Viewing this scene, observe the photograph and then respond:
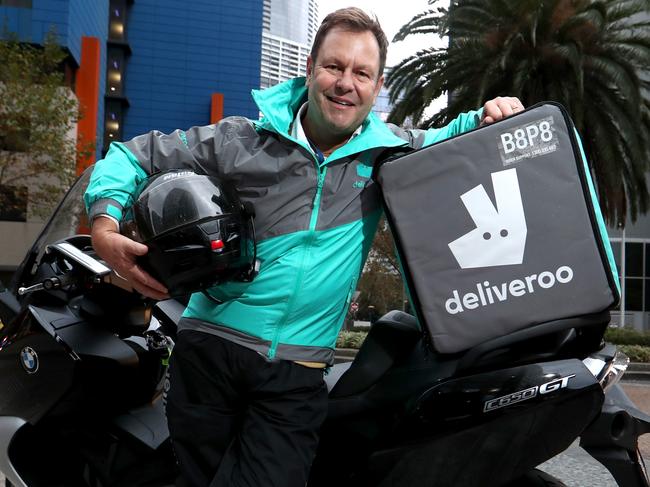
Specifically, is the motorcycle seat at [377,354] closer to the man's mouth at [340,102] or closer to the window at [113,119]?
the man's mouth at [340,102]

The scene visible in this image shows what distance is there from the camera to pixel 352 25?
6.24 ft

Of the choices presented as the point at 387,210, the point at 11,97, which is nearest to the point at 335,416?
the point at 387,210

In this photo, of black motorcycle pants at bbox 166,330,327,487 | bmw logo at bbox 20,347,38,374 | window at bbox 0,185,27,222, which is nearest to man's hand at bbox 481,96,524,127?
black motorcycle pants at bbox 166,330,327,487

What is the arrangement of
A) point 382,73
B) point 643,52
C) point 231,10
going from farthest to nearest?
point 231,10, point 643,52, point 382,73

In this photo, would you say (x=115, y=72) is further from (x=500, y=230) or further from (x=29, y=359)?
(x=500, y=230)

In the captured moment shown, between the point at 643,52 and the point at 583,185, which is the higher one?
the point at 643,52

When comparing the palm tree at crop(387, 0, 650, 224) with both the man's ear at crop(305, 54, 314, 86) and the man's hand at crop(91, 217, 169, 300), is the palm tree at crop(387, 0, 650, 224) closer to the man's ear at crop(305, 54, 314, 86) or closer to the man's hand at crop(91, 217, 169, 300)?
the man's ear at crop(305, 54, 314, 86)

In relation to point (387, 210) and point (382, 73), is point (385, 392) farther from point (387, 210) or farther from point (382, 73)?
point (382, 73)

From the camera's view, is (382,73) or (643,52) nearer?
(382,73)

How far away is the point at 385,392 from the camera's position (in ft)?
6.13

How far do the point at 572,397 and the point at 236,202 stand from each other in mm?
913

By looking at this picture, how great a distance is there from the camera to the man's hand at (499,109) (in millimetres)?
1895

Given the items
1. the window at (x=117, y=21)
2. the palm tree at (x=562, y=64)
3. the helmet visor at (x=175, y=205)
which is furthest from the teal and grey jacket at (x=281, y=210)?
the window at (x=117, y=21)

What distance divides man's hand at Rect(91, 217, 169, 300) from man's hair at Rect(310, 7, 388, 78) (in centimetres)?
70
